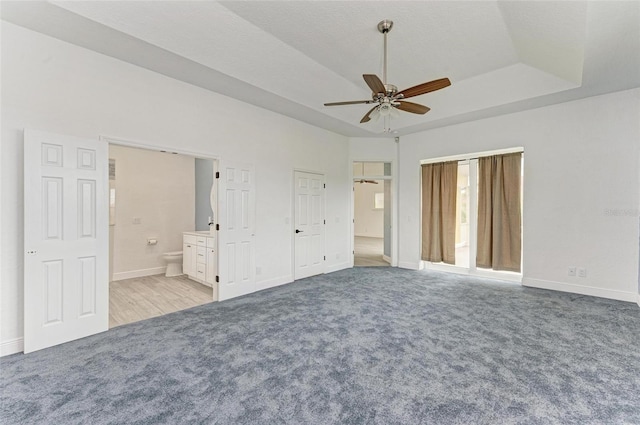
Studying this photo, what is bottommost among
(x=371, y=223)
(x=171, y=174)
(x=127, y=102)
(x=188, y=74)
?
(x=371, y=223)

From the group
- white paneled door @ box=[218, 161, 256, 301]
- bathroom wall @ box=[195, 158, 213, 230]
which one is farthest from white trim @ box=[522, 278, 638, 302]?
bathroom wall @ box=[195, 158, 213, 230]

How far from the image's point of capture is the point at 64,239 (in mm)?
2723

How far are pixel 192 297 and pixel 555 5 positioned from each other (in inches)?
215

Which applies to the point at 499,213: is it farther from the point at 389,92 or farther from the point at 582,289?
the point at 389,92

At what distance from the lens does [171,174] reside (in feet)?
19.3

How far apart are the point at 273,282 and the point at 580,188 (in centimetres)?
511

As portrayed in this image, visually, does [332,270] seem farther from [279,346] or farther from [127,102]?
[127,102]

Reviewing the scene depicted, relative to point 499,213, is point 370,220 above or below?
below

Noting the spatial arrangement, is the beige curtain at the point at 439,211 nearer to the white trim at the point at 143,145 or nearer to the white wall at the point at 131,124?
the white wall at the point at 131,124

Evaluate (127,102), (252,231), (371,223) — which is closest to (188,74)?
(127,102)

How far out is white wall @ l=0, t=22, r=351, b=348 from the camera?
2537 mm

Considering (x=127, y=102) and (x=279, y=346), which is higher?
(x=127, y=102)

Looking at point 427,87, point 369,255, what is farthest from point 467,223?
point 427,87

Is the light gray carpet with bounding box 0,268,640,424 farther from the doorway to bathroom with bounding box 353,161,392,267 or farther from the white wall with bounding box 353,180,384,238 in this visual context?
the white wall with bounding box 353,180,384,238
